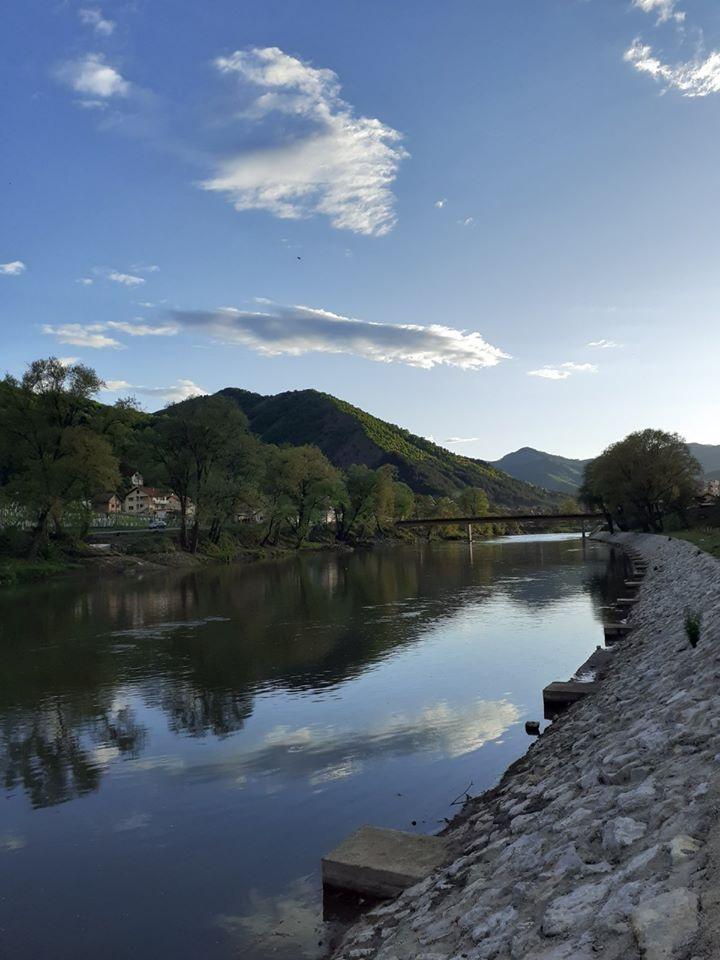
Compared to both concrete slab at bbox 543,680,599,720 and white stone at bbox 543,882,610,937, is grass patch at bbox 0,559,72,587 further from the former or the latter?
white stone at bbox 543,882,610,937

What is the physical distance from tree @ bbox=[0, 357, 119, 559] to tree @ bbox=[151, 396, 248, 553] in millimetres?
18780

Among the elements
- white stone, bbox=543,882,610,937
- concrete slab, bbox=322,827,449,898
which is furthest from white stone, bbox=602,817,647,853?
concrete slab, bbox=322,827,449,898

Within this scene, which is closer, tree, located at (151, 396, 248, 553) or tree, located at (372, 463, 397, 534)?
tree, located at (151, 396, 248, 553)

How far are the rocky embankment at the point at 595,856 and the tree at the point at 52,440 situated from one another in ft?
227

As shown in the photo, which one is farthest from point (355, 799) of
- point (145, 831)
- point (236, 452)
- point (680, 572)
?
point (236, 452)

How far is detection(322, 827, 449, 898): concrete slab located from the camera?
9750 millimetres

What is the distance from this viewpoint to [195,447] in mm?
97625

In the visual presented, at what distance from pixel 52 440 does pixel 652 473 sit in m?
74.2

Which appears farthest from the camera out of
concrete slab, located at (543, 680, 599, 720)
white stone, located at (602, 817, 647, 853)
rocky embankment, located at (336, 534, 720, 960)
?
concrete slab, located at (543, 680, 599, 720)

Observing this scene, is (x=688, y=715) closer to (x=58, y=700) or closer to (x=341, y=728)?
(x=341, y=728)

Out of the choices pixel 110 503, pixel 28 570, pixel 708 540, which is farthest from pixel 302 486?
pixel 708 540

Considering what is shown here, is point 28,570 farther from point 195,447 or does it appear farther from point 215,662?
point 215,662

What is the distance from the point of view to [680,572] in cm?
3934

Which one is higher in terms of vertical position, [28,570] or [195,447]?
[195,447]
